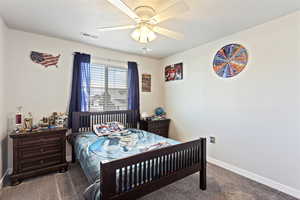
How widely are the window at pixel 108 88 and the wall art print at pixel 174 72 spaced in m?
1.28

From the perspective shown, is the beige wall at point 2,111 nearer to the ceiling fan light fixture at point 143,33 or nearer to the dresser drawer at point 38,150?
the dresser drawer at point 38,150

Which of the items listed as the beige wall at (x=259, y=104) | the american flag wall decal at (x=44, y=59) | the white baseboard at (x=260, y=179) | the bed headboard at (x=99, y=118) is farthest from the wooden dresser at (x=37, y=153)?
the white baseboard at (x=260, y=179)

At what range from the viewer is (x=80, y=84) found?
3.17 meters

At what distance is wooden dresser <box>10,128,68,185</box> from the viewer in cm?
222

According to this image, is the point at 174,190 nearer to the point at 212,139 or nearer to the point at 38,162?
the point at 212,139

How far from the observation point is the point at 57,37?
114 inches

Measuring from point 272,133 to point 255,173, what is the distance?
2.47ft

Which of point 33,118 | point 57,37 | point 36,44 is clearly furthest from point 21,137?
point 57,37

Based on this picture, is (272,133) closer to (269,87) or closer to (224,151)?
(269,87)

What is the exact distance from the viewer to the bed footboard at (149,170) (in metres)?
1.35

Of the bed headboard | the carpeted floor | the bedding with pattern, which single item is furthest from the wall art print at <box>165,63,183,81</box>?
Answer: the carpeted floor

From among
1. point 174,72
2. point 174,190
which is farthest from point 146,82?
point 174,190

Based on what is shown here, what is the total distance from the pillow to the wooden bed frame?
1.59m

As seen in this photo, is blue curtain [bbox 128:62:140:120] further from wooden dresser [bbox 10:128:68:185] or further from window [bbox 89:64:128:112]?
wooden dresser [bbox 10:128:68:185]
